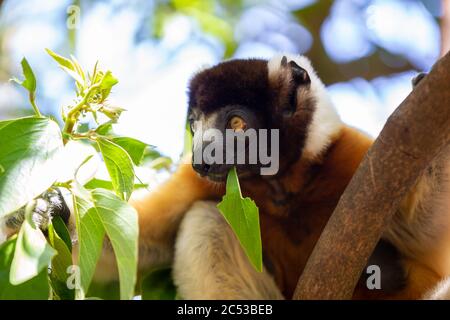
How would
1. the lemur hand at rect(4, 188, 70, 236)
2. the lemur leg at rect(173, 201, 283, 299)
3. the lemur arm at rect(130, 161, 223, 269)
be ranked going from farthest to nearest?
1. the lemur arm at rect(130, 161, 223, 269)
2. the lemur leg at rect(173, 201, 283, 299)
3. the lemur hand at rect(4, 188, 70, 236)

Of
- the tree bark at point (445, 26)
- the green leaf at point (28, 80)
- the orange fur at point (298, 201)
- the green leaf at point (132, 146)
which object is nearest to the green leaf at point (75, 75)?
the green leaf at point (28, 80)

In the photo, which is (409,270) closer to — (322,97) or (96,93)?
(322,97)

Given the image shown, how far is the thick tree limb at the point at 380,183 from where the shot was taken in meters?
3.09

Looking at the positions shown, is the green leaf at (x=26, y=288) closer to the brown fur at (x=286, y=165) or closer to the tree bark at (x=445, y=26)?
the brown fur at (x=286, y=165)

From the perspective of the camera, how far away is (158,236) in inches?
205

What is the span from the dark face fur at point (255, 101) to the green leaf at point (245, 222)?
1519 millimetres

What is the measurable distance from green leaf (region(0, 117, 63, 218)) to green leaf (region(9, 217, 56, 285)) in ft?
0.38

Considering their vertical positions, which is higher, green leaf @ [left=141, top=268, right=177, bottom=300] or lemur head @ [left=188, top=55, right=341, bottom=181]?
lemur head @ [left=188, top=55, right=341, bottom=181]

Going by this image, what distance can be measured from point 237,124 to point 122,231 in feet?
7.45

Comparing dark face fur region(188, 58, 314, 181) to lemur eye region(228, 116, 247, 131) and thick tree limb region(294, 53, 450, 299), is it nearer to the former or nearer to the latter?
lemur eye region(228, 116, 247, 131)

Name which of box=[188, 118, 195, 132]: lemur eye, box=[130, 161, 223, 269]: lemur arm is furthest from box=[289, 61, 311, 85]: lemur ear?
box=[130, 161, 223, 269]: lemur arm

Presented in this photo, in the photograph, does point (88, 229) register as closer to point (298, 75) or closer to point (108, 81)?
point (108, 81)

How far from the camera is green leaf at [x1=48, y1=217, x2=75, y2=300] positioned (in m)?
3.04
